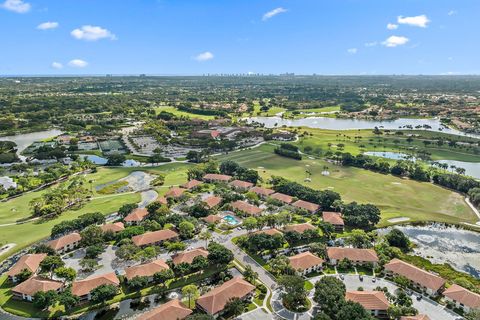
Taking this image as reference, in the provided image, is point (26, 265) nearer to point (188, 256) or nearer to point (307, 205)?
point (188, 256)

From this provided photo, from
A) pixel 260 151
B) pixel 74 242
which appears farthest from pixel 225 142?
pixel 74 242

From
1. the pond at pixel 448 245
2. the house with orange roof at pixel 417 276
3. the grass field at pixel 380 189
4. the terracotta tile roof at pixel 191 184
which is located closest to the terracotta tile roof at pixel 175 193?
the terracotta tile roof at pixel 191 184

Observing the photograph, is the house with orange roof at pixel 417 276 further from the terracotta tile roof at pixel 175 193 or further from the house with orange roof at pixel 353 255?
the terracotta tile roof at pixel 175 193

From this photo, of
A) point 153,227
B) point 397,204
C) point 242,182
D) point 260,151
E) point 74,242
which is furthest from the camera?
point 260,151

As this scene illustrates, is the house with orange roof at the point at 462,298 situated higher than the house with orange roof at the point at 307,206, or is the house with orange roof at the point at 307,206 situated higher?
the house with orange roof at the point at 307,206

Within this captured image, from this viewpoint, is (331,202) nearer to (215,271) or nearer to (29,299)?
(215,271)

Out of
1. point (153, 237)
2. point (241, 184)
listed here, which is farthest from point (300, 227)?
point (241, 184)
